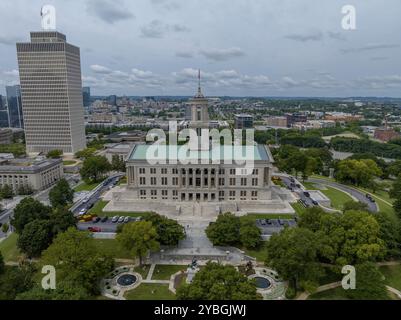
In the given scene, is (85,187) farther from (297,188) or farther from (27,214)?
(297,188)

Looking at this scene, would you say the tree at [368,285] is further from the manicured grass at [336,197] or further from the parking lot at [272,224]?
the manicured grass at [336,197]

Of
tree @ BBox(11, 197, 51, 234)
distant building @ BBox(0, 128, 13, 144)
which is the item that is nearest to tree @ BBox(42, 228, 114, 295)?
tree @ BBox(11, 197, 51, 234)

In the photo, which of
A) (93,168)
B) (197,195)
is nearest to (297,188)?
(197,195)

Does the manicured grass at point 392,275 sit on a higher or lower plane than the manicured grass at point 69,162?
lower

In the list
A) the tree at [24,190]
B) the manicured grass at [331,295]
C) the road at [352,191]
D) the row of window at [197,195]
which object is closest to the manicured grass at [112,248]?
the row of window at [197,195]

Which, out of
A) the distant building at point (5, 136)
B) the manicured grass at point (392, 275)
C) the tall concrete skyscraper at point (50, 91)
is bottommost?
the manicured grass at point (392, 275)

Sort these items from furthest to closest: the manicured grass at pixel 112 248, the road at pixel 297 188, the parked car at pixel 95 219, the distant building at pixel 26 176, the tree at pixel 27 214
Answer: the distant building at pixel 26 176 < the road at pixel 297 188 < the parked car at pixel 95 219 < the tree at pixel 27 214 < the manicured grass at pixel 112 248

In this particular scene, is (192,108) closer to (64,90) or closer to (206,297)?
(206,297)
